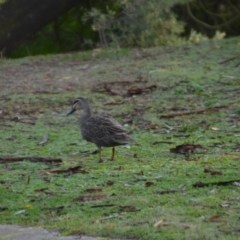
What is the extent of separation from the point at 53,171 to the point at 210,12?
13.7 meters

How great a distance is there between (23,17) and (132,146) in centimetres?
926

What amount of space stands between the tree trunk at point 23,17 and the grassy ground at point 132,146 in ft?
2.37

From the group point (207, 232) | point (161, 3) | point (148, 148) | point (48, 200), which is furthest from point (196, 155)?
point (161, 3)

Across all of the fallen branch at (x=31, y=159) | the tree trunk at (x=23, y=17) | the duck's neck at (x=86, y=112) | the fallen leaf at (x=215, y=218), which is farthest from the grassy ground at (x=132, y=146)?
the tree trunk at (x=23, y=17)

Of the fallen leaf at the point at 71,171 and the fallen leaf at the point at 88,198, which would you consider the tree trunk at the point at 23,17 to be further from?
the fallen leaf at the point at 88,198

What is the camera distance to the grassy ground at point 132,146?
23.1 feet

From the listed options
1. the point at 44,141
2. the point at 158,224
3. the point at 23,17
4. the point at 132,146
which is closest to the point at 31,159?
the point at 132,146

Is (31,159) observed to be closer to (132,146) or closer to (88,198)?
(132,146)

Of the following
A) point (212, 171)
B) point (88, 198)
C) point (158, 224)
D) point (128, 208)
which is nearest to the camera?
point (158, 224)

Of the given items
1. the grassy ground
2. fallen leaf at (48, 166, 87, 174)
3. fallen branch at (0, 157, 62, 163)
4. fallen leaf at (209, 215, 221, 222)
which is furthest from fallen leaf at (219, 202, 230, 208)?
fallen branch at (0, 157, 62, 163)

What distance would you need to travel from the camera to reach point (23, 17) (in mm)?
19359

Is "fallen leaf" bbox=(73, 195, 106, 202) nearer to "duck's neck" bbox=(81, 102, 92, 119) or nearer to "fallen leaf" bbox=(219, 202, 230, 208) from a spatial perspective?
"fallen leaf" bbox=(219, 202, 230, 208)

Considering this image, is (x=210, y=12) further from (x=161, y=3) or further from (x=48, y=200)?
(x=48, y=200)

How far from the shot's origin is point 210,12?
2220 cm
